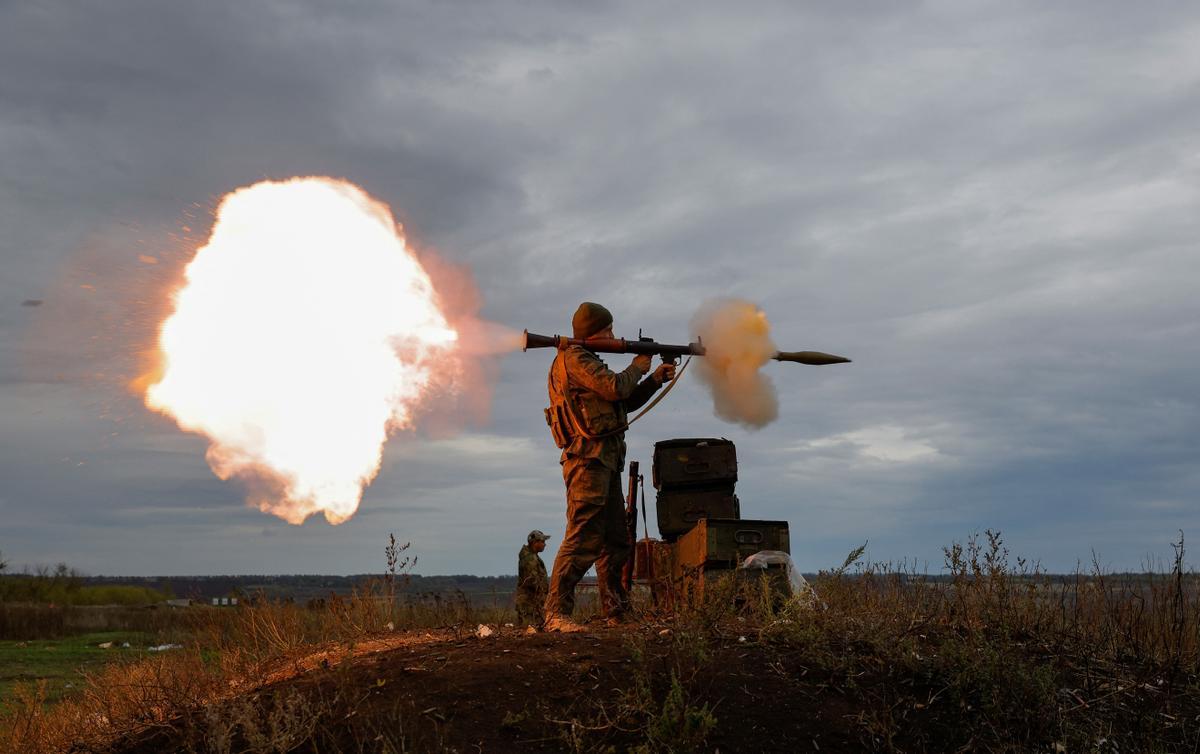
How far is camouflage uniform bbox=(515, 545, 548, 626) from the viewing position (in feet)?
46.3

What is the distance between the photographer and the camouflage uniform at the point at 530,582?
14.1 metres

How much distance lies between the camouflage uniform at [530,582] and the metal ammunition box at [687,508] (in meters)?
2.48

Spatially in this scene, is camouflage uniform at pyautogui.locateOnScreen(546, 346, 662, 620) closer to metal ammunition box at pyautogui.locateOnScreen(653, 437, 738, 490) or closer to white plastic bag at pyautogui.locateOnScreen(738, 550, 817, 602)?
white plastic bag at pyautogui.locateOnScreen(738, 550, 817, 602)

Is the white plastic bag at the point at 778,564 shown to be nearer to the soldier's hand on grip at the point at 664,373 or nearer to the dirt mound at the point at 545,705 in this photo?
the soldier's hand on grip at the point at 664,373

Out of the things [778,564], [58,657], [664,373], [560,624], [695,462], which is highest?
[664,373]

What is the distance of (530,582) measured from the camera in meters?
15.0

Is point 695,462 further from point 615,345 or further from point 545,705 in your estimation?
point 545,705

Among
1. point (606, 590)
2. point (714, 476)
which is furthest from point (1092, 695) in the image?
point (714, 476)

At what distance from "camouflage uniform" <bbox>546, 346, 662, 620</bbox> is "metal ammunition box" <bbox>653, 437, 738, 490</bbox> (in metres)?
2.88

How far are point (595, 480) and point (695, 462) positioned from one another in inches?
136

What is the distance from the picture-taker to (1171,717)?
7.01m

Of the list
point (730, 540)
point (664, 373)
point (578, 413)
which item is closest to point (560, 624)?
point (578, 413)

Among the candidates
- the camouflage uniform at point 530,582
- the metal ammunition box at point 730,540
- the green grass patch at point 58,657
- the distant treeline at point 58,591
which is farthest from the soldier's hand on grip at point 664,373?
the distant treeline at point 58,591

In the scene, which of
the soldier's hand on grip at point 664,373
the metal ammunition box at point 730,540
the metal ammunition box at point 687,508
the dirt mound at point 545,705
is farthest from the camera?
the metal ammunition box at point 687,508
